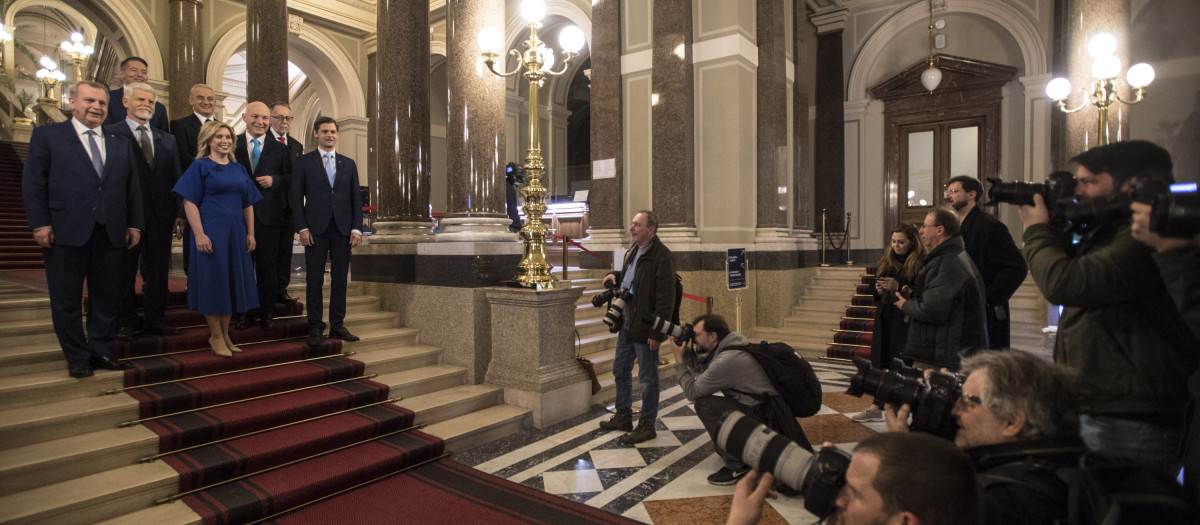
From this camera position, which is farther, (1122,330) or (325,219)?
(325,219)

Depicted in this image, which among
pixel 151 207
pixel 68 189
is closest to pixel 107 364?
pixel 68 189

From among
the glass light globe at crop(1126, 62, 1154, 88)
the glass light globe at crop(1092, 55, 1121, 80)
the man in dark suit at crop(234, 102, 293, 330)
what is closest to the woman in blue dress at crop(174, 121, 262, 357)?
the man in dark suit at crop(234, 102, 293, 330)

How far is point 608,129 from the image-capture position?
8727mm

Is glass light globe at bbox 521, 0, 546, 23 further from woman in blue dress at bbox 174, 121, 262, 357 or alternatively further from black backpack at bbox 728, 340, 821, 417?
black backpack at bbox 728, 340, 821, 417

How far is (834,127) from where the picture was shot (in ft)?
40.1

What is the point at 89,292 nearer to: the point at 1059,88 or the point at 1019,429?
the point at 1019,429

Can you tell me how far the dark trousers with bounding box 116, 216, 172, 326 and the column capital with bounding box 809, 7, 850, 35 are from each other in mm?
12003

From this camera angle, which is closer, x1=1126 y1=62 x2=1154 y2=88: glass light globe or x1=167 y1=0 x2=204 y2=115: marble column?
x1=1126 y1=62 x2=1154 y2=88: glass light globe

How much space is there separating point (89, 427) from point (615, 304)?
313cm

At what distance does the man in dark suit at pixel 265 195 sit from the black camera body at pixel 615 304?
2.68 meters

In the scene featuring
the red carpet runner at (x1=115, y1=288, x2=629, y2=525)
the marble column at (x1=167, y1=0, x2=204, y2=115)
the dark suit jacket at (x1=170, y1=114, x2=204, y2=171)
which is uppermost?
the marble column at (x1=167, y1=0, x2=204, y2=115)

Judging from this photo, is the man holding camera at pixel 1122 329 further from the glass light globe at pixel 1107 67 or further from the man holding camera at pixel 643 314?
the glass light globe at pixel 1107 67

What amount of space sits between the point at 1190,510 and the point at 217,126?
496 centimetres

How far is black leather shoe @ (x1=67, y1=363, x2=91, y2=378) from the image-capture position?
3.46 metres
